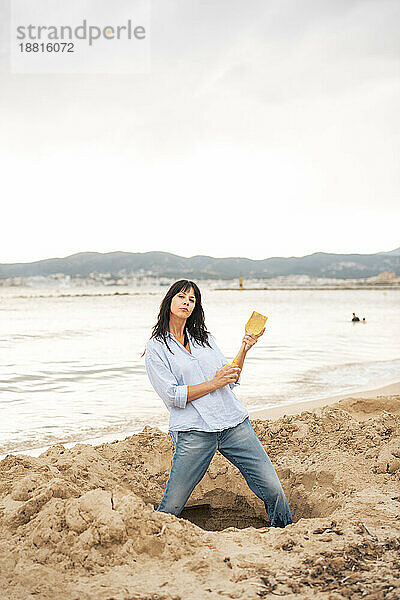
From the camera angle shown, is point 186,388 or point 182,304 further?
point 182,304

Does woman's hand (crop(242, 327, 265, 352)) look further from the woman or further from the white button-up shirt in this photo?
the white button-up shirt

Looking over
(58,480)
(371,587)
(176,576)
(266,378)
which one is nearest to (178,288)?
(58,480)

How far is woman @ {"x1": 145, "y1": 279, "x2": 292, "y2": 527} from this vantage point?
3.47 metres

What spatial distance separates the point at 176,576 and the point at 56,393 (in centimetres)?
672

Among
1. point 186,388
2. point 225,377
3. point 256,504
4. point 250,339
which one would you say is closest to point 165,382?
point 186,388

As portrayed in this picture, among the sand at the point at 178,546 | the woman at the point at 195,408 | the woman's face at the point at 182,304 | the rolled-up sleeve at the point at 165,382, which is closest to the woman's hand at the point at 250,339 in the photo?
the woman at the point at 195,408

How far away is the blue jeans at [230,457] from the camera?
3.48 metres

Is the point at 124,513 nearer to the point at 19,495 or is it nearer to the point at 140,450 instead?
the point at 19,495

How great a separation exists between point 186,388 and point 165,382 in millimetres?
139

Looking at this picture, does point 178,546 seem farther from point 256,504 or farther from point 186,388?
point 256,504

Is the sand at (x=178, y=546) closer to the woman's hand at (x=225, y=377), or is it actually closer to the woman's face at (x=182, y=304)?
the woman's hand at (x=225, y=377)

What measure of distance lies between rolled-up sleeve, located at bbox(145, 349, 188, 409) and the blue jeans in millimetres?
220

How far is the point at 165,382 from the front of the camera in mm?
3473

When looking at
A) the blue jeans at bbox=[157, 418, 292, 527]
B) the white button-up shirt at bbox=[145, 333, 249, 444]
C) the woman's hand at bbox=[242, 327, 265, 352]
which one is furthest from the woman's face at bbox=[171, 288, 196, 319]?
the blue jeans at bbox=[157, 418, 292, 527]
